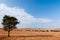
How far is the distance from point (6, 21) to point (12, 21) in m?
2.61

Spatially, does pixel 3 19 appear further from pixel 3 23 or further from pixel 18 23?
pixel 18 23

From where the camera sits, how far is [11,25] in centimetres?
6700

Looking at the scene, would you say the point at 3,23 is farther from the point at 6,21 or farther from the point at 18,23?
the point at 18,23

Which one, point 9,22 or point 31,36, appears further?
point 9,22

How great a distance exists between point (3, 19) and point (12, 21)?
4.34 m

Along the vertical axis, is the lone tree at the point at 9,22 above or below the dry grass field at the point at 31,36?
above

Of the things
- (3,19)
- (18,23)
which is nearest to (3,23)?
(3,19)

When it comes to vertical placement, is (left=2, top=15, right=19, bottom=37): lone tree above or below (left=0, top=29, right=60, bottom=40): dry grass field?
above

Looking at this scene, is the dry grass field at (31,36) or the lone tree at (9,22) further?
the lone tree at (9,22)

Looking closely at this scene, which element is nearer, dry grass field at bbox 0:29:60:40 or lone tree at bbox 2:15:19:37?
dry grass field at bbox 0:29:60:40

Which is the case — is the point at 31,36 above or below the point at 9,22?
below

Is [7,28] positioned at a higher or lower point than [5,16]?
lower

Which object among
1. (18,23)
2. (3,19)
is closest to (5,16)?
(3,19)

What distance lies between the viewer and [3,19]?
6688 centimetres
